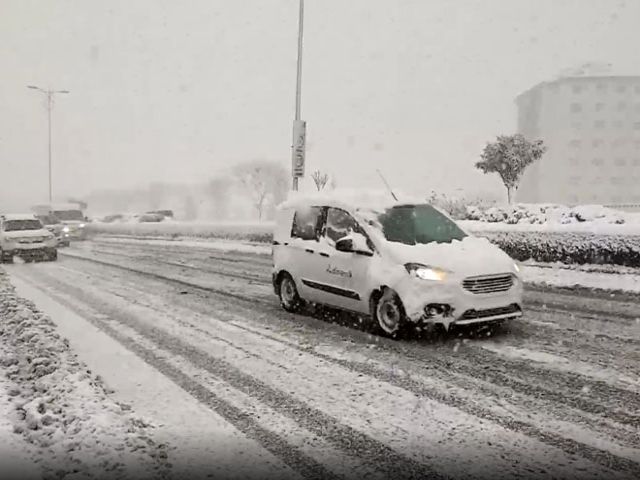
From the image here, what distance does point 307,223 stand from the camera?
8945 millimetres

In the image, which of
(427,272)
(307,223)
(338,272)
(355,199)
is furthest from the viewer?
(307,223)

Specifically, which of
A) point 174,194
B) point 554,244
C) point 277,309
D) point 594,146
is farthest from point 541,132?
point 277,309

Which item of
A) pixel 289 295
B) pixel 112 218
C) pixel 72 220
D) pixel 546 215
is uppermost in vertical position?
pixel 546 215

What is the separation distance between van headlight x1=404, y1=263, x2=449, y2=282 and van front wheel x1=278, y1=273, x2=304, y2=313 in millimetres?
2609

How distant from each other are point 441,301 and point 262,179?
68119 mm

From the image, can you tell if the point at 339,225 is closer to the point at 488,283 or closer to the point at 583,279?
the point at 488,283

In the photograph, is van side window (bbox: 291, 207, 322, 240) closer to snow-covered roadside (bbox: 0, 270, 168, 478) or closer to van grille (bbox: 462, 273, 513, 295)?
van grille (bbox: 462, 273, 513, 295)

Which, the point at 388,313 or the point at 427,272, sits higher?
the point at 427,272

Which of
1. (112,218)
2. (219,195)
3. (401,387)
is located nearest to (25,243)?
(401,387)

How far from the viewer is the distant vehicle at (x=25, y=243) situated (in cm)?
1955

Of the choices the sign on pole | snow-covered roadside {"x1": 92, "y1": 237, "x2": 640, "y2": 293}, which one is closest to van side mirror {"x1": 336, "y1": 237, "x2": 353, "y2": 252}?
snow-covered roadside {"x1": 92, "y1": 237, "x2": 640, "y2": 293}

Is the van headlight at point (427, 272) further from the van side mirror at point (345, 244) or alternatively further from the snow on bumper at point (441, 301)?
the van side mirror at point (345, 244)

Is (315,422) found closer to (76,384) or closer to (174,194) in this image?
(76,384)

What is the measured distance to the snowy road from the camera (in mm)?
3918
